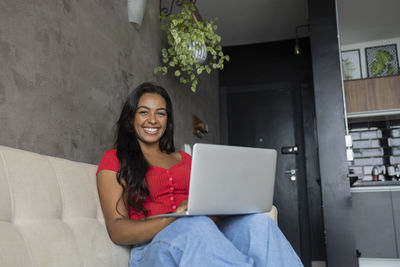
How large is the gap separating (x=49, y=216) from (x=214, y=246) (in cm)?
49

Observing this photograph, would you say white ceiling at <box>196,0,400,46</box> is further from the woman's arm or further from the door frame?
the woman's arm

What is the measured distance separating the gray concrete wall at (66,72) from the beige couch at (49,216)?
0.63 ft

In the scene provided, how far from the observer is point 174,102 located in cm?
319

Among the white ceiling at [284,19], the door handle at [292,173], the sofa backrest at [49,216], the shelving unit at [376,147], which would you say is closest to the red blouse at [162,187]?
the sofa backrest at [49,216]

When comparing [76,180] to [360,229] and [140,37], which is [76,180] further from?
[360,229]

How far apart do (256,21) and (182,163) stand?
3.13 meters

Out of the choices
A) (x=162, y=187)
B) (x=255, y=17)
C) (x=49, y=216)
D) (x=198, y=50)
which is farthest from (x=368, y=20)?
(x=49, y=216)

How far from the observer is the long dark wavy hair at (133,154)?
4.96ft

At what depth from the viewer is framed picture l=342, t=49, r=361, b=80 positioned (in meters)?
5.17

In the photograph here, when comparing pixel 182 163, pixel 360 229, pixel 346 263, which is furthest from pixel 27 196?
pixel 360 229

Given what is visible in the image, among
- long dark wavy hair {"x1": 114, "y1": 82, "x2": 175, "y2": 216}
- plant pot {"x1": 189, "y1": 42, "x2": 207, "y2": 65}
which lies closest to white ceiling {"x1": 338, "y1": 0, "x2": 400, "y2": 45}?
plant pot {"x1": 189, "y1": 42, "x2": 207, "y2": 65}

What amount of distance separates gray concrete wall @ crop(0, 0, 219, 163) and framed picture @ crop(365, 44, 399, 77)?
3.67 meters

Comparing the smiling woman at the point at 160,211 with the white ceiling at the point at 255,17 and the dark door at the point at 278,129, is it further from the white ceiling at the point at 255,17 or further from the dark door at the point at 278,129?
the dark door at the point at 278,129

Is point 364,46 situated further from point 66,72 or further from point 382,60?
point 66,72
